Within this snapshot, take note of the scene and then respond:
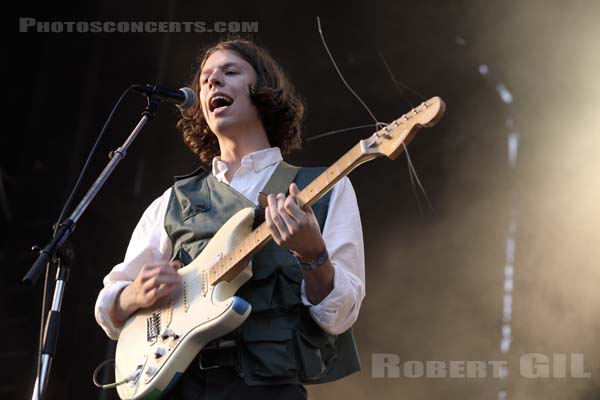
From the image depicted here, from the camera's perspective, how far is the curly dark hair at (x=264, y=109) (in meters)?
2.17

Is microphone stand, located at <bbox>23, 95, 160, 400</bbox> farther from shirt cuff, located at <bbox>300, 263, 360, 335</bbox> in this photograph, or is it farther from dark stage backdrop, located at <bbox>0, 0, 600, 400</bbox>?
dark stage backdrop, located at <bbox>0, 0, 600, 400</bbox>

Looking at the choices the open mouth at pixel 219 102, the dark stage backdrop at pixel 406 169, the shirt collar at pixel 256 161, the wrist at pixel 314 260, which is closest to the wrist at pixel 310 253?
the wrist at pixel 314 260

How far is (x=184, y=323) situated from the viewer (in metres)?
1.76

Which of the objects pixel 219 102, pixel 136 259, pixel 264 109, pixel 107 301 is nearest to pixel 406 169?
pixel 264 109

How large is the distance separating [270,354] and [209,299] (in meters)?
0.19

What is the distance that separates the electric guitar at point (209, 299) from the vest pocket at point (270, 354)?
2.2 inches

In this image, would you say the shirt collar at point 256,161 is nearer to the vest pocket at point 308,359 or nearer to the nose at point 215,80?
the nose at point 215,80

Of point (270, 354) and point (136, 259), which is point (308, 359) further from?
point (136, 259)

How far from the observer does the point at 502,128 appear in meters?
3.04

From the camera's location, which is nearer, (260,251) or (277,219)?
(277,219)

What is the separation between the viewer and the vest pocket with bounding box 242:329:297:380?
165cm

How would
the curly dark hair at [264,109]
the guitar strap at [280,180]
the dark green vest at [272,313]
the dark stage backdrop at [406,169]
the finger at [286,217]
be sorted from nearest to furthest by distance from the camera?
the finger at [286,217], the dark green vest at [272,313], the guitar strap at [280,180], the curly dark hair at [264,109], the dark stage backdrop at [406,169]

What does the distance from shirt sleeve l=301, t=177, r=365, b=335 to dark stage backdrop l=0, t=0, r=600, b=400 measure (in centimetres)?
123

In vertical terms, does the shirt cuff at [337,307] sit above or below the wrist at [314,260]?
below
